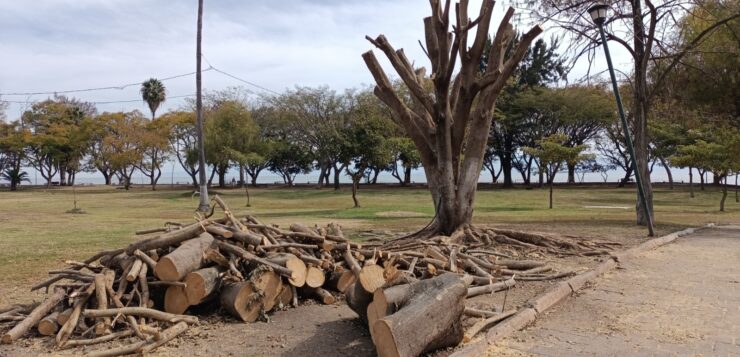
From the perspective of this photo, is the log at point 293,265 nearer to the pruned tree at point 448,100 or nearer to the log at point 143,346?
the log at point 143,346

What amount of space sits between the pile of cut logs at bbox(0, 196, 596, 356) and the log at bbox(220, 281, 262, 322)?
1 cm

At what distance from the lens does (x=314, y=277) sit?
21.1 feet

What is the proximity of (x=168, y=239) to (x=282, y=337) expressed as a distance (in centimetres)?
177

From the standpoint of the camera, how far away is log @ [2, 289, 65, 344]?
5027mm

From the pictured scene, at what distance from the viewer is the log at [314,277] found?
Answer: 6.37 meters

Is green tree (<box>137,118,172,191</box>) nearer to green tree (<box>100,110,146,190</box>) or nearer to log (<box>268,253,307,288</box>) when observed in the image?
green tree (<box>100,110,146,190</box>)

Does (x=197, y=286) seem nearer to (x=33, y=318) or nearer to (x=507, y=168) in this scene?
(x=33, y=318)

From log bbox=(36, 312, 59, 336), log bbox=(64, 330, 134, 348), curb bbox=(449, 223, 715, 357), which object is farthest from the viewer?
log bbox=(36, 312, 59, 336)

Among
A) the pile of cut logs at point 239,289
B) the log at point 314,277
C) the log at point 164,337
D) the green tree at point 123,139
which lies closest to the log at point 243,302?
the pile of cut logs at point 239,289

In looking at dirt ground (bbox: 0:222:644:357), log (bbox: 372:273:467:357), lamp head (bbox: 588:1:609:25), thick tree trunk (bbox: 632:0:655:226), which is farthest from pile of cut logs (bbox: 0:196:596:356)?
thick tree trunk (bbox: 632:0:655:226)

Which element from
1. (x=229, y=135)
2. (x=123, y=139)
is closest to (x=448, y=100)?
(x=229, y=135)

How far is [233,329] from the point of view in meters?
5.53

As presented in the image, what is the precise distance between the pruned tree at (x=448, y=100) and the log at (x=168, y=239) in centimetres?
658

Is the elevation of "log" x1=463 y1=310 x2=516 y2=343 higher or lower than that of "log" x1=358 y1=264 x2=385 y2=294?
lower
